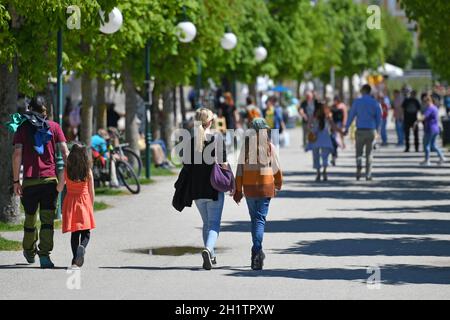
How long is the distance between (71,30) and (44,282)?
6490 mm

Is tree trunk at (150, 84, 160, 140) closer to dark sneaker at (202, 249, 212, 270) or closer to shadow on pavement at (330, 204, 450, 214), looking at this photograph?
shadow on pavement at (330, 204, 450, 214)

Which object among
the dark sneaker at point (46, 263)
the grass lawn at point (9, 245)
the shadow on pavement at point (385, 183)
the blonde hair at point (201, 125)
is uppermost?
the blonde hair at point (201, 125)

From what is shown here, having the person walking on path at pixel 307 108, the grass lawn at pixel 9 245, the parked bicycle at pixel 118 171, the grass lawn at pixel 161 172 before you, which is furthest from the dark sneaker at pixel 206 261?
the person walking on path at pixel 307 108

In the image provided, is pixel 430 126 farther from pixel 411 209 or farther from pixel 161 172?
pixel 411 209

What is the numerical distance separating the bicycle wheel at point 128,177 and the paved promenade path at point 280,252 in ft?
0.87

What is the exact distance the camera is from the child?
45.1ft

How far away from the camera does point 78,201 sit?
13820 mm

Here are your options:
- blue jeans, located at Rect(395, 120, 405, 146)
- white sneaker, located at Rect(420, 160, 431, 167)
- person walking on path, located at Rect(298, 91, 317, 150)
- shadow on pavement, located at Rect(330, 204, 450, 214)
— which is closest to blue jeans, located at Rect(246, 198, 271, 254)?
shadow on pavement, located at Rect(330, 204, 450, 214)

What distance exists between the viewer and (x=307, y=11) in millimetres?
58594

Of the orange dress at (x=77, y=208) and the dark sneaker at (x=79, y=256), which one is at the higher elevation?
the orange dress at (x=77, y=208)

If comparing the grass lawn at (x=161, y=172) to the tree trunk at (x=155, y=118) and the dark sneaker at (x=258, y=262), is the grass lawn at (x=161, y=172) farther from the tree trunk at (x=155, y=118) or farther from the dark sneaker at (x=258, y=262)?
the dark sneaker at (x=258, y=262)

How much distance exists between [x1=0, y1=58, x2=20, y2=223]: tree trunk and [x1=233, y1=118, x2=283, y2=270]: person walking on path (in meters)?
4.67

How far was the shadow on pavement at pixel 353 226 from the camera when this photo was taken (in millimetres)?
17750
